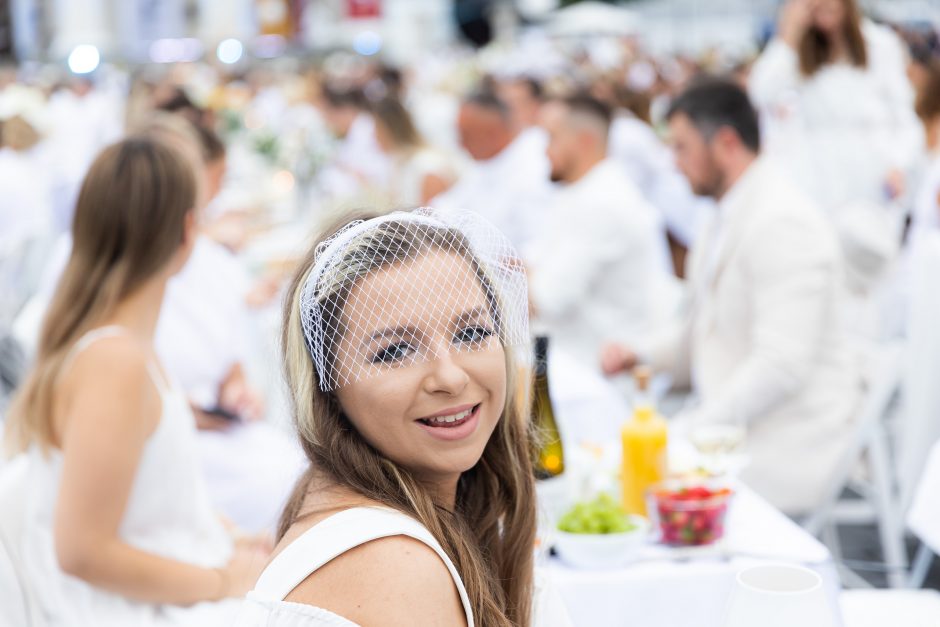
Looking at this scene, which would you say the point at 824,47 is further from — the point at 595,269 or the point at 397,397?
the point at 397,397

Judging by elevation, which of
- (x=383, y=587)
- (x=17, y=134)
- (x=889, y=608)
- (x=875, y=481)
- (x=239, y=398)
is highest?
(x=383, y=587)

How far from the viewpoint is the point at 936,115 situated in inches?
193

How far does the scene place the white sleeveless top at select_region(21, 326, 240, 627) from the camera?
Answer: 1.90m

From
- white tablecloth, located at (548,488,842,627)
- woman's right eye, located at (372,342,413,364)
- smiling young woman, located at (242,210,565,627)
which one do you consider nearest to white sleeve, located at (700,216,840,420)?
white tablecloth, located at (548,488,842,627)

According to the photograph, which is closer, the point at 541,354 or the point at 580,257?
the point at 541,354

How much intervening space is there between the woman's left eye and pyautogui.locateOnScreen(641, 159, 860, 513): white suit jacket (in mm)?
1649

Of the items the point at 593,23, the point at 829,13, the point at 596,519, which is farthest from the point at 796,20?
the point at 593,23

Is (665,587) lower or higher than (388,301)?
lower

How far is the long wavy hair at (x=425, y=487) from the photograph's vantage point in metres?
1.26

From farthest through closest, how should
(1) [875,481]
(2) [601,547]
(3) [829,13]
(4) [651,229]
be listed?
(3) [829,13] < (4) [651,229] < (1) [875,481] < (2) [601,547]

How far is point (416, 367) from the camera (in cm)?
126

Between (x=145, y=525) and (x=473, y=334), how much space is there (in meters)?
0.97

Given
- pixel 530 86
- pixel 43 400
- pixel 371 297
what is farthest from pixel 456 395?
pixel 530 86

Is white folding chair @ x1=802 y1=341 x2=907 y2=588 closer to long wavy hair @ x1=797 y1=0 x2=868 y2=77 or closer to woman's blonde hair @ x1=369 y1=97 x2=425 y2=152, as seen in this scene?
long wavy hair @ x1=797 y1=0 x2=868 y2=77
